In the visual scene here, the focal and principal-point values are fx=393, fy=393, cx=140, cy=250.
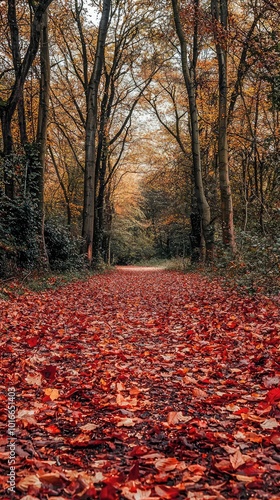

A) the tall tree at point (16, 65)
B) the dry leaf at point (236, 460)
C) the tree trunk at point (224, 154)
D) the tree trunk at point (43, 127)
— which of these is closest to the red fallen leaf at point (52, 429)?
the dry leaf at point (236, 460)

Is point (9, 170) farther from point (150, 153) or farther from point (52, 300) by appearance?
point (150, 153)

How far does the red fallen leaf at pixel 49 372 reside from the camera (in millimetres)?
3788

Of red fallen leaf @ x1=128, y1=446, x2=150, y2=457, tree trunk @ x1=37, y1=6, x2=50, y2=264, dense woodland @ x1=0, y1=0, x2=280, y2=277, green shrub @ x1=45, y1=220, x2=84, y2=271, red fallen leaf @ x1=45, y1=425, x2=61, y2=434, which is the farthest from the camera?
green shrub @ x1=45, y1=220, x2=84, y2=271

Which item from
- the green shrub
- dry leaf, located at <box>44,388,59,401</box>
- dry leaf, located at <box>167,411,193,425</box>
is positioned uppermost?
the green shrub

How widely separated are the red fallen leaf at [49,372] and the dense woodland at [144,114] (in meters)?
5.83

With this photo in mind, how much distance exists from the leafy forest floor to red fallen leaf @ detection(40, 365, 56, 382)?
0.02 meters

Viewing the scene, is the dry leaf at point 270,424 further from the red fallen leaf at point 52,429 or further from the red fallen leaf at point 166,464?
the red fallen leaf at point 52,429

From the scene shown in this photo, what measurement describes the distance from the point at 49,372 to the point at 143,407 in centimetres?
123

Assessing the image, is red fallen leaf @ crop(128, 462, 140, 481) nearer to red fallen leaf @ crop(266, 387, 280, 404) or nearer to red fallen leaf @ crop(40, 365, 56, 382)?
red fallen leaf @ crop(266, 387, 280, 404)

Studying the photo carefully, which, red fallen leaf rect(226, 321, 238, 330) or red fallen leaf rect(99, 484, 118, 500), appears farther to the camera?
red fallen leaf rect(226, 321, 238, 330)

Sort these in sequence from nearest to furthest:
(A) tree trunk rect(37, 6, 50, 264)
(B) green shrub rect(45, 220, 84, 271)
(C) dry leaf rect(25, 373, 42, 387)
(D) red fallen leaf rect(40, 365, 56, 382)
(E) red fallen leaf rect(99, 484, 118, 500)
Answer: (E) red fallen leaf rect(99, 484, 118, 500) → (C) dry leaf rect(25, 373, 42, 387) → (D) red fallen leaf rect(40, 365, 56, 382) → (A) tree trunk rect(37, 6, 50, 264) → (B) green shrub rect(45, 220, 84, 271)

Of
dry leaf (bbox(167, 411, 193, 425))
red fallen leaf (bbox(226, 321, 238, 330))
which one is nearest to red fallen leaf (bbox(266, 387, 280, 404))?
dry leaf (bbox(167, 411, 193, 425))

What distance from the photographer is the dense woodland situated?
1152 cm

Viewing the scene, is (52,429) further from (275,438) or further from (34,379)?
→ (275,438)
